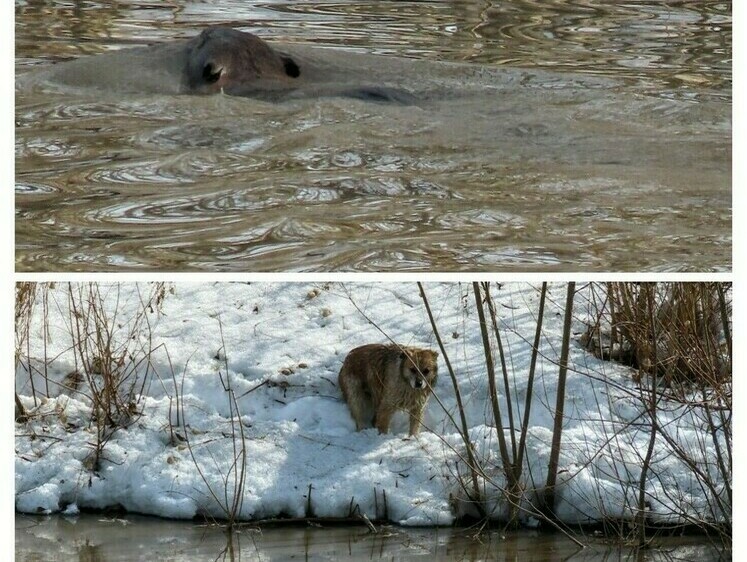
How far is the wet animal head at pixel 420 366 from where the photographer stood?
24.1 ft

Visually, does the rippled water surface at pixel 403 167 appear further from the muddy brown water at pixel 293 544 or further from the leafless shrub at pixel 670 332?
the muddy brown water at pixel 293 544

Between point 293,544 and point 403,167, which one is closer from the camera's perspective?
point 403,167

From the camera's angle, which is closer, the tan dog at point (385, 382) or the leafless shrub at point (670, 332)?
the leafless shrub at point (670, 332)

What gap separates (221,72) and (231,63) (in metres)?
0.11

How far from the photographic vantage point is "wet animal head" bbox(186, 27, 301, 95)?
303 inches

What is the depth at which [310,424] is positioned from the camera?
7.58 metres

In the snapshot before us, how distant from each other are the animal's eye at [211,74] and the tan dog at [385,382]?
1.88m

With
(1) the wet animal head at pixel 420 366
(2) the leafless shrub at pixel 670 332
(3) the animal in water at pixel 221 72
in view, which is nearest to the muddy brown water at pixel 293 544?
(1) the wet animal head at pixel 420 366

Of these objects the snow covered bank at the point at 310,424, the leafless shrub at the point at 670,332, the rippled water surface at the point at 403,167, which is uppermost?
the rippled water surface at the point at 403,167

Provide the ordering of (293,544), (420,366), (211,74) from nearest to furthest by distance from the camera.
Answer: (293,544) → (420,366) → (211,74)

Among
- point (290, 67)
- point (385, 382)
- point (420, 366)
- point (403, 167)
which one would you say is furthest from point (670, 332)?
point (290, 67)

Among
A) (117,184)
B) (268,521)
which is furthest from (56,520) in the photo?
(117,184)

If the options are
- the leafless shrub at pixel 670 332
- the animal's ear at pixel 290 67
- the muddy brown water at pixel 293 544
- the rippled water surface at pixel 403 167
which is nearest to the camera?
the rippled water surface at pixel 403 167

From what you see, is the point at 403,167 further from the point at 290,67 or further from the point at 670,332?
the point at 290,67
